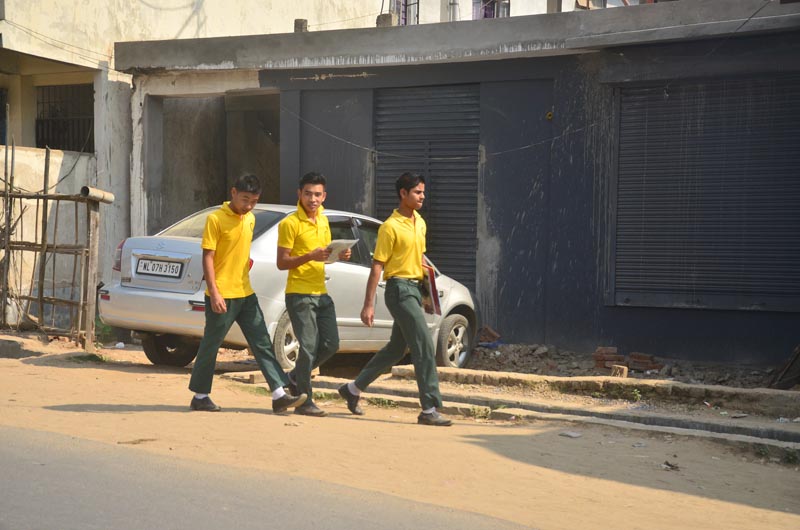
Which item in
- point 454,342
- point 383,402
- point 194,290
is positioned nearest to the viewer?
point 383,402

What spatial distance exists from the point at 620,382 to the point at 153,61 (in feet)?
29.0

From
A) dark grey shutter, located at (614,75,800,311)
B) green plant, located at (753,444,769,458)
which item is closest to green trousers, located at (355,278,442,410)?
green plant, located at (753,444,769,458)

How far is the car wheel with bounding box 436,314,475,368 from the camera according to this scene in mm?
11281

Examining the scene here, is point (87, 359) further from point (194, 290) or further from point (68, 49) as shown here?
point (68, 49)

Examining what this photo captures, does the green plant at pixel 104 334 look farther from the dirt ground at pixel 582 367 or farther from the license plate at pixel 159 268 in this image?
the dirt ground at pixel 582 367

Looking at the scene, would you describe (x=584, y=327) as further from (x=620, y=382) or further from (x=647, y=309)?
(x=620, y=382)

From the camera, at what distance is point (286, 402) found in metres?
7.77

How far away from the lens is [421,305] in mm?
7926

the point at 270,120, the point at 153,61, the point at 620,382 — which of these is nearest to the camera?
the point at 620,382

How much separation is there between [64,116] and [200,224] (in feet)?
23.8

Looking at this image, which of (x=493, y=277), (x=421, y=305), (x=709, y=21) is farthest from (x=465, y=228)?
(x=421, y=305)

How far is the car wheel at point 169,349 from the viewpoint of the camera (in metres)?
10.6

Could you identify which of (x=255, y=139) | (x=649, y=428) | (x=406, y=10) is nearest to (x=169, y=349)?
(x=649, y=428)

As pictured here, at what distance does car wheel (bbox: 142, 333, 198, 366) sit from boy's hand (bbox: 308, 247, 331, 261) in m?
3.48
